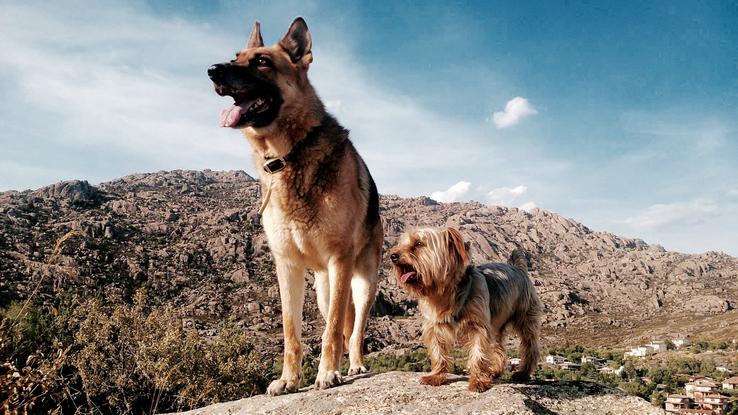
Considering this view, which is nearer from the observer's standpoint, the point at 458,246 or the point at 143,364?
the point at 458,246

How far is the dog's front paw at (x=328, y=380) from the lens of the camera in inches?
243

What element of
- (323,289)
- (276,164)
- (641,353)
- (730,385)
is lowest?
(730,385)

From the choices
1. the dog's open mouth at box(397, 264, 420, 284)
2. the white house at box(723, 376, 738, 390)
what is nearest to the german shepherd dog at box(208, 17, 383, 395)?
the dog's open mouth at box(397, 264, 420, 284)

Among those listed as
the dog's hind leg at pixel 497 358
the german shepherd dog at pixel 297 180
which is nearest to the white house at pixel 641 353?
the dog's hind leg at pixel 497 358

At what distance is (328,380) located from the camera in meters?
6.19

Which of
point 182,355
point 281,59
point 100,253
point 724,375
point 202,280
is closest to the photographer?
point 281,59

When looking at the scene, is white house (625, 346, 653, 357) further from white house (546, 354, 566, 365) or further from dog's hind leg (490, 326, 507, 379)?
dog's hind leg (490, 326, 507, 379)

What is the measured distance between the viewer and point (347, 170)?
675 cm

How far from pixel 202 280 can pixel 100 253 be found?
23815 mm

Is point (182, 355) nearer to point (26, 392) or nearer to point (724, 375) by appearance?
point (26, 392)

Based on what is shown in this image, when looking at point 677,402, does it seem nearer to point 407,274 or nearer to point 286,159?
point 407,274

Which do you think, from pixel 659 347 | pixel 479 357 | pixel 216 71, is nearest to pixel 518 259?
pixel 479 357

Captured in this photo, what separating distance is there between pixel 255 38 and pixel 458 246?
13.1ft

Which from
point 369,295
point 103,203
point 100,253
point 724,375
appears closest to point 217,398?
point 369,295
